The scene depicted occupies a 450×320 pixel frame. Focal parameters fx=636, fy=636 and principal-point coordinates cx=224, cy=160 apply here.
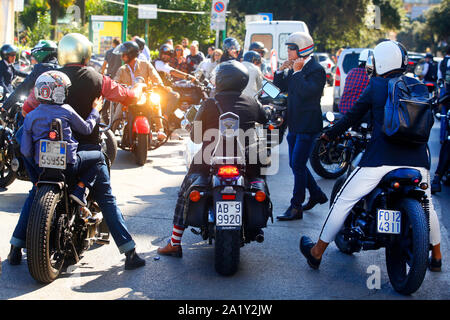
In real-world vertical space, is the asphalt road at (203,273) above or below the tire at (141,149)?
below

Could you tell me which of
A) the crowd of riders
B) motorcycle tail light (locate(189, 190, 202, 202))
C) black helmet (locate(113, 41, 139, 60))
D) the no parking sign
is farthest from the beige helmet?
the no parking sign

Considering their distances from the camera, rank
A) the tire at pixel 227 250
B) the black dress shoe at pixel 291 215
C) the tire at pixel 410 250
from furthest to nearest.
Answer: the black dress shoe at pixel 291 215 → the tire at pixel 227 250 → the tire at pixel 410 250

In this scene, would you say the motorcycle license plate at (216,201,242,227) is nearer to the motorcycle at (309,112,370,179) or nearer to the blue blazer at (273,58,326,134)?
the blue blazer at (273,58,326,134)

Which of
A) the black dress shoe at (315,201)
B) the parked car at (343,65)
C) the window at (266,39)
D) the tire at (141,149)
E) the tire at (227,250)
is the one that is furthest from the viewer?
the window at (266,39)

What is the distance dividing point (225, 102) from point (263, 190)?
2.53 ft

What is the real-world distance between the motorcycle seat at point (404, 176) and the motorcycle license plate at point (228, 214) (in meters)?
1.11

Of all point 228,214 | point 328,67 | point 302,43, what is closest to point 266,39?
point 302,43

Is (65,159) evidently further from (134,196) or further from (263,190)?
(134,196)

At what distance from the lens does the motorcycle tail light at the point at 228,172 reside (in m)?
4.81

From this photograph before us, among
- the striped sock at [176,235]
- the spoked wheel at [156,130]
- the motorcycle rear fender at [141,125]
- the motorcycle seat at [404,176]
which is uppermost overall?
the motorcycle seat at [404,176]

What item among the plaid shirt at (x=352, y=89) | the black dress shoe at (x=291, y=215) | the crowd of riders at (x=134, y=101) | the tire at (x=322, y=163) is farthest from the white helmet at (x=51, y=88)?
the tire at (x=322, y=163)

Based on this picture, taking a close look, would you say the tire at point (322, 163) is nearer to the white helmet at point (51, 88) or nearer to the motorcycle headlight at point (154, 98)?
the motorcycle headlight at point (154, 98)

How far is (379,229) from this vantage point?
454cm

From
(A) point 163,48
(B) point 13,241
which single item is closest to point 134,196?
(B) point 13,241
